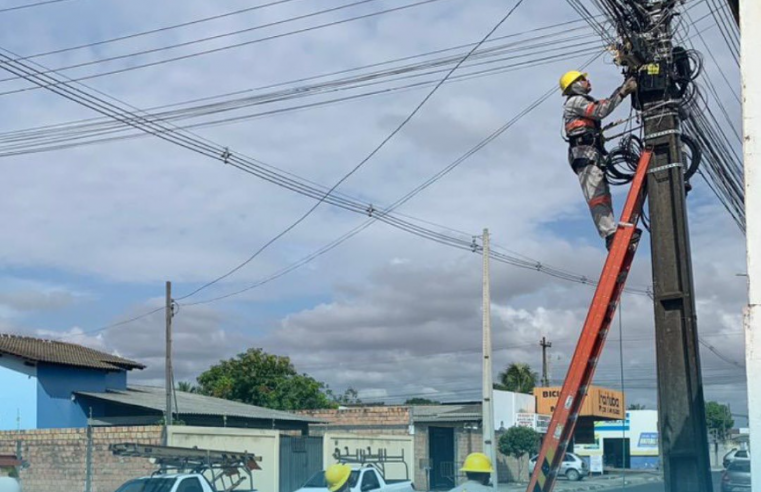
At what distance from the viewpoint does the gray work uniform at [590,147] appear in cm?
1010

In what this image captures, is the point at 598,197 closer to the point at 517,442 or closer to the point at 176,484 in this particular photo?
the point at 176,484

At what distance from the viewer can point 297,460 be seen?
98.0ft

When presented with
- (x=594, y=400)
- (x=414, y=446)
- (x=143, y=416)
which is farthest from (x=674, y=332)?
(x=594, y=400)

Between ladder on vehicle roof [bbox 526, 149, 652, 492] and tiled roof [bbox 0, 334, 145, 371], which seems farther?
tiled roof [bbox 0, 334, 145, 371]

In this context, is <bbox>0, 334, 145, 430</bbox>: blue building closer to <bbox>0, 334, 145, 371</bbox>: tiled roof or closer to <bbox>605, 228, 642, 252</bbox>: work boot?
<bbox>0, 334, 145, 371</bbox>: tiled roof

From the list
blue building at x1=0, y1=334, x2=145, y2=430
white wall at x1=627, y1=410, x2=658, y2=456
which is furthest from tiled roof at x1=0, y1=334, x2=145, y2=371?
white wall at x1=627, y1=410, x2=658, y2=456

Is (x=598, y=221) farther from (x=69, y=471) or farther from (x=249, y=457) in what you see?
(x=69, y=471)

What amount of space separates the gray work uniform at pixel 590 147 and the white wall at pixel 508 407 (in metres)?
41.0

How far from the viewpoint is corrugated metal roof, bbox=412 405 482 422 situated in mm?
45062

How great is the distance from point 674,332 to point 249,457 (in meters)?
12.0

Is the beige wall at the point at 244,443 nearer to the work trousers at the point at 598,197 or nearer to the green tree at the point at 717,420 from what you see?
the work trousers at the point at 598,197

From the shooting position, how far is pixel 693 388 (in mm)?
9258

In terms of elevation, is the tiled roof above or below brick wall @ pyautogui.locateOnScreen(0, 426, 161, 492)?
above

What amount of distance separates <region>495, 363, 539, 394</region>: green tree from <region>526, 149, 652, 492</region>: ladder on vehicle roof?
6100 centimetres
